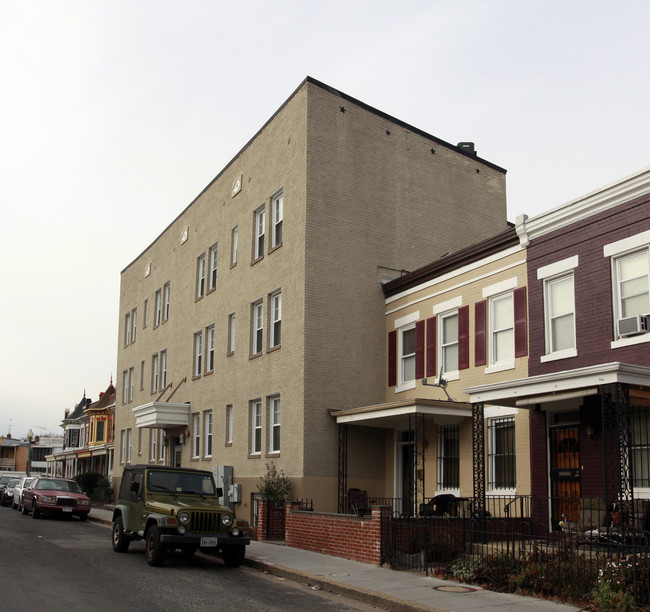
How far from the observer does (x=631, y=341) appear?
14.2 metres

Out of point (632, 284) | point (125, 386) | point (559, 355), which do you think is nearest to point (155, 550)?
point (559, 355)

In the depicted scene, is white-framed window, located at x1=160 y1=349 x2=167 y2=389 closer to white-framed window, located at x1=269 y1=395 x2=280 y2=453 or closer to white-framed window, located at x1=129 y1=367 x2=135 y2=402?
white-framed window, located at x1=129 y1=367 x2=135 y2=402

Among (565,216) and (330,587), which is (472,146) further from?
(330,587)

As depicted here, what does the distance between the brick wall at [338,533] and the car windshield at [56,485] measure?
12.0 meters

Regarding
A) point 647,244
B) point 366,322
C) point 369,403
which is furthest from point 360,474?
point 647,244

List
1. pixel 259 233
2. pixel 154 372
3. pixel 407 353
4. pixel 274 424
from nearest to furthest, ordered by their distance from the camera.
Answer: pixel 407 353, pixel 274 424, pixel 259 233, pixel 154 372

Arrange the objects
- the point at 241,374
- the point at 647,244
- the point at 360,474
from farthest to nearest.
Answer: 1. the point at 241,374
2. the point at 360,474
3. the point at 647,244

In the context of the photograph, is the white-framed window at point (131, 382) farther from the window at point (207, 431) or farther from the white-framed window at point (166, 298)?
the window at point (207, 431)

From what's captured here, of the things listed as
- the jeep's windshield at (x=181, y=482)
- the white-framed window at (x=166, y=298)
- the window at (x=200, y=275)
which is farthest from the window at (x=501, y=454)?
the white-framed window at (x=166, y=298)

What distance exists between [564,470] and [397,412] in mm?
4005

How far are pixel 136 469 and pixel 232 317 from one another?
35.3 feet

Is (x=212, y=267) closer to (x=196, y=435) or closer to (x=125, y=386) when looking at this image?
(x=196, y=435)

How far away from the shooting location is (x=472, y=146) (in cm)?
2741

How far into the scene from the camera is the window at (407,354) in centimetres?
2108
